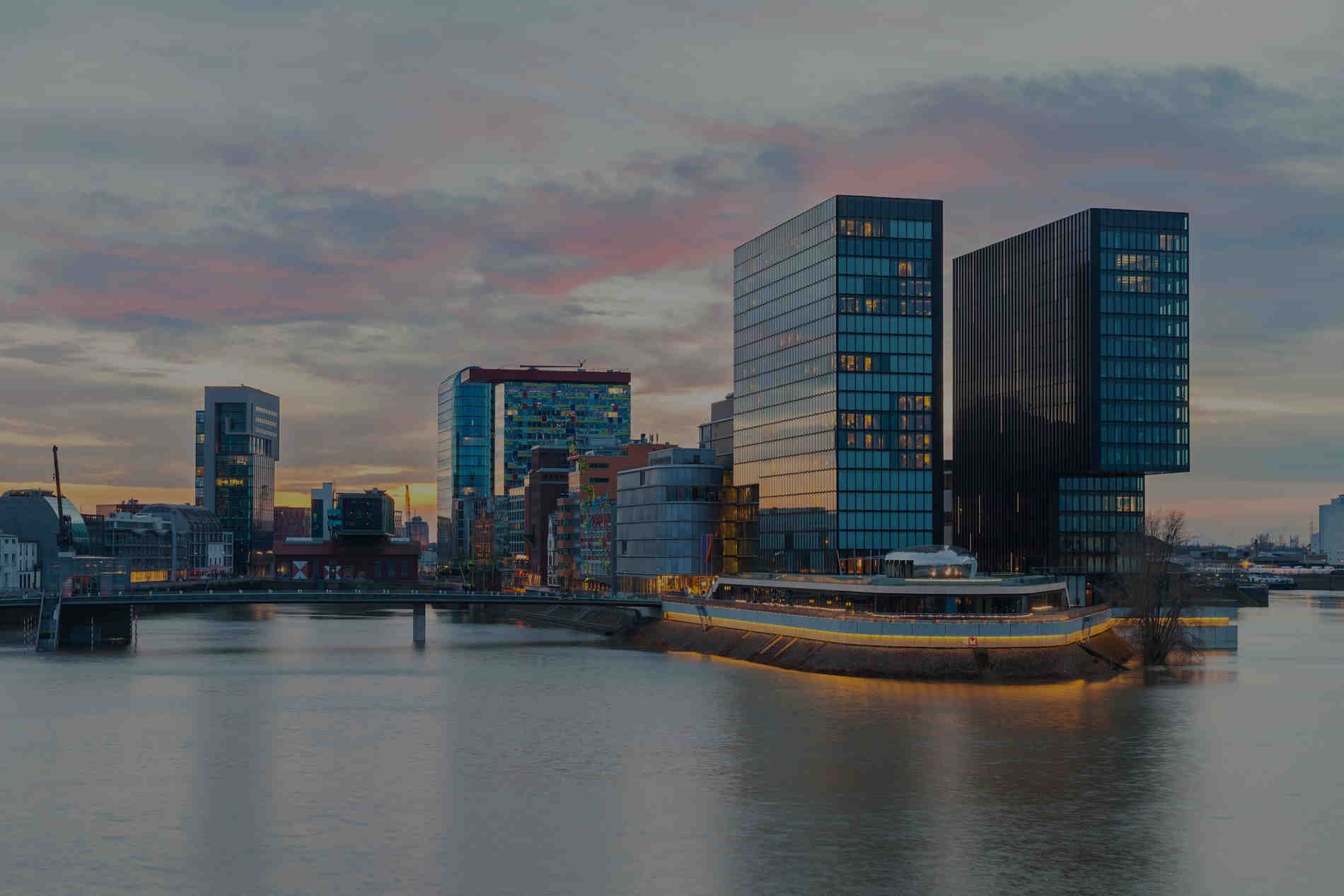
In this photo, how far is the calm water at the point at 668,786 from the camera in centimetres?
5438

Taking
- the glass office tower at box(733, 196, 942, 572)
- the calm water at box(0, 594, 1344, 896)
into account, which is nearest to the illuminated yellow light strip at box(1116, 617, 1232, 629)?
the calm water at box(0, 594, 1344, 896)

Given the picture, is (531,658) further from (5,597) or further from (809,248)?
(809,248)

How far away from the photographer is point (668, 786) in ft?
231

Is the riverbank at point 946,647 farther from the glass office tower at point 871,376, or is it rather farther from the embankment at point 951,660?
the glass office tower at point 871,376

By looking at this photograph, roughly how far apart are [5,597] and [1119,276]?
140319 millimetres

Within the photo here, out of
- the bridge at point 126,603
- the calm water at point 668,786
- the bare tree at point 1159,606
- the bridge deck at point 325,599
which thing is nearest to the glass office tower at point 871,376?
the bridge deck at point 325,599

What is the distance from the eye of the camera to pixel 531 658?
14088 cm

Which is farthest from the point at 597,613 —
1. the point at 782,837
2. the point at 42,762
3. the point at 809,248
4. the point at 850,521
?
the point at 782,837

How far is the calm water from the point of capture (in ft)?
178

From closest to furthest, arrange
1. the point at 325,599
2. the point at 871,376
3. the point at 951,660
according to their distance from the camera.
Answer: the point at 951,660 → the point at 325,599 → the point at 871,376

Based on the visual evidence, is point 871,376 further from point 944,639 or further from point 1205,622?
point 944,639

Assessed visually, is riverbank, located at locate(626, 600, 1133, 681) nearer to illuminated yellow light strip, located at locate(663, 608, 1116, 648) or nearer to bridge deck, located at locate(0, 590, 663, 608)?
illuminated yellow light strip, located at locate(663, 608, 1116, 648)

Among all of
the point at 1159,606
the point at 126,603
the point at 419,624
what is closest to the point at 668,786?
the point at 1159,606

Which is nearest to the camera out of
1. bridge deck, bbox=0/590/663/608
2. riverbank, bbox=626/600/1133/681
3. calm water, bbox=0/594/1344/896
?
calm water, bbox=0/594/1344/896
